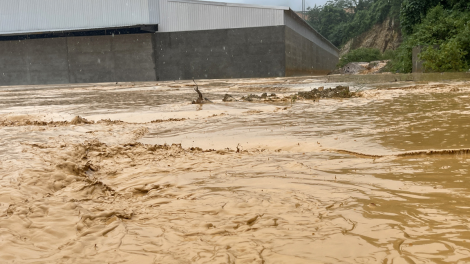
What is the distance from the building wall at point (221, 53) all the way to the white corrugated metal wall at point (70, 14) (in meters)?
2.07

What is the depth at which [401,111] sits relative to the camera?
17.5ft

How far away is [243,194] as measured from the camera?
2328 millimetres

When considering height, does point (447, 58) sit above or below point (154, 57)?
below

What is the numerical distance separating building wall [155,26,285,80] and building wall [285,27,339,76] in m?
1.10

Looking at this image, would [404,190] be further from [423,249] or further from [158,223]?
[158,223]

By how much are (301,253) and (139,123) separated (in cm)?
425

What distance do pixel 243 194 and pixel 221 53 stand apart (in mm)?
23873

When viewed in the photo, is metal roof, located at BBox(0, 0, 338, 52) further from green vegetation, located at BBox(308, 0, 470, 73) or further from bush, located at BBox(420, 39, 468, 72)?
bush, located at BBox(420, 39, 468, 72)

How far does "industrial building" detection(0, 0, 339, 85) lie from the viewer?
24500 millimetres

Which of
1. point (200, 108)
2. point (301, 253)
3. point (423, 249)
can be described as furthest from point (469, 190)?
point (200, 108)

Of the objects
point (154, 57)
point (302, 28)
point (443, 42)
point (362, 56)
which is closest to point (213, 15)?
point (154, 57)

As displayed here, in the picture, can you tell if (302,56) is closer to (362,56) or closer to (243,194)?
(362,56)

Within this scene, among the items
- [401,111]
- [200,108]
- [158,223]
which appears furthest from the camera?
[200,108]

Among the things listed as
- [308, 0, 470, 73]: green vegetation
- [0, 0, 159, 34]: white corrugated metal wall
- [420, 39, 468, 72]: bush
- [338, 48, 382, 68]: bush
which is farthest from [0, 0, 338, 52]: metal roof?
[338, 48, 382, 68]: bush
